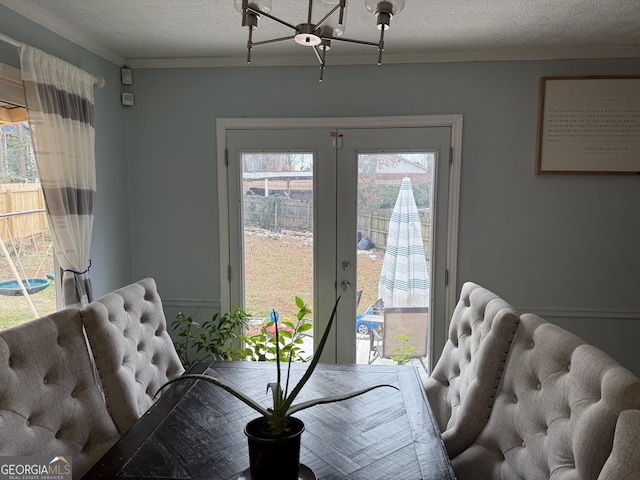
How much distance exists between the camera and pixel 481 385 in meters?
1.54

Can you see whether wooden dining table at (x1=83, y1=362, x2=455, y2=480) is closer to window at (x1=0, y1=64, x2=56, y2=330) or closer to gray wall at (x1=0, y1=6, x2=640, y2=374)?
window at (x1=0, y1=64, x2=56, y2=330)

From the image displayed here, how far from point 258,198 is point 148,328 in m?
1.28

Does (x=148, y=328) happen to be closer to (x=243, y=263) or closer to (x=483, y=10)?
(x=243, y=263)

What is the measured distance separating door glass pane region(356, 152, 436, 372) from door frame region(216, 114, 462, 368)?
0.40 feet

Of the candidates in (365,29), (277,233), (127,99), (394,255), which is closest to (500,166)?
(394,255)

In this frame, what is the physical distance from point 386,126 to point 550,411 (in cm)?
199

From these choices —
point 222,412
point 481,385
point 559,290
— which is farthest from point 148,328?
point 559,290

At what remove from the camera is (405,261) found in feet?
9.49

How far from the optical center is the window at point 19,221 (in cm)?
208

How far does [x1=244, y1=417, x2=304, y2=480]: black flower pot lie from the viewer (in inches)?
40.6

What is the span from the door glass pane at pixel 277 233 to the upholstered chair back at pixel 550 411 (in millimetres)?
1657

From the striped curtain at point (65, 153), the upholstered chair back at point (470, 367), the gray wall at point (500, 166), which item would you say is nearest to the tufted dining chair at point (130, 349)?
the striped curtain at point (65, 153)

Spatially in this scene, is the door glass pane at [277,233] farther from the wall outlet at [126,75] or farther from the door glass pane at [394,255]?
the wall outlet at [126,75]

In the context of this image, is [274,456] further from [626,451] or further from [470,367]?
[470,367]
